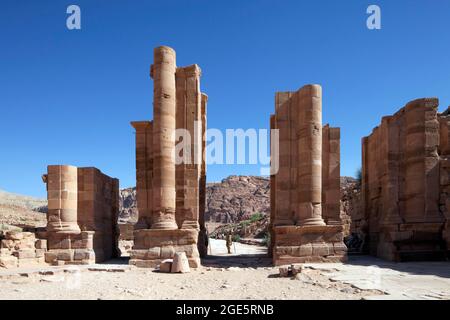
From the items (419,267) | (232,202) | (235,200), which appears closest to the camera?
(419,267)

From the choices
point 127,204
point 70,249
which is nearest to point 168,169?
point 70,249

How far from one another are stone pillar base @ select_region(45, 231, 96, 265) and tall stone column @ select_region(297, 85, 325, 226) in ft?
27.2

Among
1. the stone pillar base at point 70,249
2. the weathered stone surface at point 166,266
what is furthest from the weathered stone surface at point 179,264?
the stone pillar base at point 70,249

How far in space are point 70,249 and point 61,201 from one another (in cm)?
194

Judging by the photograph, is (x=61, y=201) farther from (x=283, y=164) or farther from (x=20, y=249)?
(x=283, y=164)

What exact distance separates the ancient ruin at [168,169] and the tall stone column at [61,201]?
8.89ft

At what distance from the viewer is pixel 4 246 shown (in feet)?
39.2

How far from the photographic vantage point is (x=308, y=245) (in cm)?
1183

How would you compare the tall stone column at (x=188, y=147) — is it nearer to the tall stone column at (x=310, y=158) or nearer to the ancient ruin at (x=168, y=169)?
the ancient ruin at (x=168, y=169)

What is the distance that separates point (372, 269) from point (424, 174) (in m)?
4.86

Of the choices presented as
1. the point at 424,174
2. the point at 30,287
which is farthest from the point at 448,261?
the point at 30,287

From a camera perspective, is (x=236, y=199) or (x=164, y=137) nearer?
(x=164, y=137)

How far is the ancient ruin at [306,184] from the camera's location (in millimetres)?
11820
